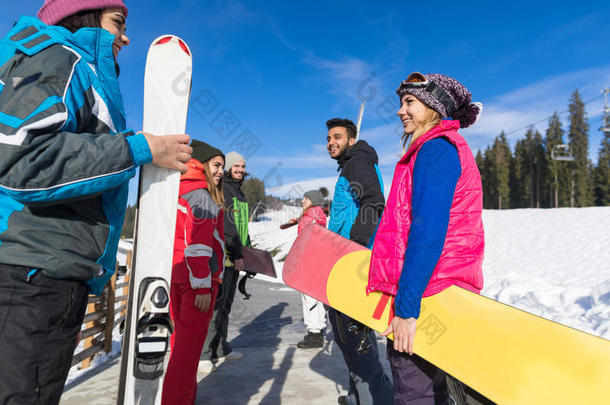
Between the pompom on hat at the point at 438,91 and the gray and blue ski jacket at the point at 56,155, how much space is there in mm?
1350

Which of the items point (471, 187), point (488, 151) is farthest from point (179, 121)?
point (488, 151)

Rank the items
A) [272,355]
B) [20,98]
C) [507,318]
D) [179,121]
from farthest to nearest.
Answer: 1. [272,355]
2. [179,121]
3. [507,318]
4. [20,98]

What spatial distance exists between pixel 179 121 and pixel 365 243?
1629 mm

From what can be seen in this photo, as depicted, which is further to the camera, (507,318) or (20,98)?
(507,318)

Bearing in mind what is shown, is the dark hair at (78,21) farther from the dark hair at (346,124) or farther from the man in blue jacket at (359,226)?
the dark hair at (346,124)

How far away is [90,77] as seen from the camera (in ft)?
4.17

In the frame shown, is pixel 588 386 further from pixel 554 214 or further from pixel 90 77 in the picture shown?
pixel 554 214

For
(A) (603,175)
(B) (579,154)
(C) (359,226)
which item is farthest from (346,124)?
(A) (603,175)

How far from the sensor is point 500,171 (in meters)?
52.7

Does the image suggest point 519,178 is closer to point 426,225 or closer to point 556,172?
point 556,172

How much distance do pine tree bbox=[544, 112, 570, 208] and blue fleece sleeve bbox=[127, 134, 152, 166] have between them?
172 feet

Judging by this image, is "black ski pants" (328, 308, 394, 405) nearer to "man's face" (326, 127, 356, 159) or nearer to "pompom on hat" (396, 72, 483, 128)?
"pompom on hat" (396, 72, 483, 128)

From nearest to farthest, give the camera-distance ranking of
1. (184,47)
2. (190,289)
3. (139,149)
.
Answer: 1. (139,149)
2. (184,47)
3. (190,289)

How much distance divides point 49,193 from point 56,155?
0.39 ft
